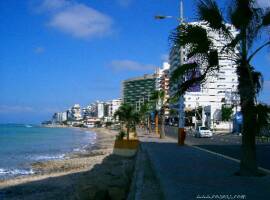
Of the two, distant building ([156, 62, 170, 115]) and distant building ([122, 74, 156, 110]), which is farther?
distant building ([122, 74, 156, 110])

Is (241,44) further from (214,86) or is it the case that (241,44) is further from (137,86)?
(137,86)

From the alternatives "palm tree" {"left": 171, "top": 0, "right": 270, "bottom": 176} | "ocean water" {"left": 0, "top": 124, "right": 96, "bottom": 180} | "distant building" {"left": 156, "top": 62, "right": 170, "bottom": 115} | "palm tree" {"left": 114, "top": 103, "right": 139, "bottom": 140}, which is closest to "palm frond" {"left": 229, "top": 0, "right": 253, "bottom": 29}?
"palm tree" {"left": 171, "top": 0, "right": 270, "bottom": 176}

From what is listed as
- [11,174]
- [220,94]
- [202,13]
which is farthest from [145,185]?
[220,94]

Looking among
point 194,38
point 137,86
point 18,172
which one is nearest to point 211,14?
point 194,38

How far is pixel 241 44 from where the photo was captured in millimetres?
13414

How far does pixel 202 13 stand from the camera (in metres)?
13.3

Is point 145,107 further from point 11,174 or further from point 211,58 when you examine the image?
point 211,58

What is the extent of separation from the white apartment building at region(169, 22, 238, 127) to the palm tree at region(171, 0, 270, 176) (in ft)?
0.65

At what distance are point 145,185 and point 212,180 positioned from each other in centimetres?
169

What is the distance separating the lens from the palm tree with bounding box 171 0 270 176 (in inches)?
520

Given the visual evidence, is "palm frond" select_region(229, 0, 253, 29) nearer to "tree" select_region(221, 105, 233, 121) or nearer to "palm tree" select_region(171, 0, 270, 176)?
"palm tree" select_region(171, 0, 270, 176)

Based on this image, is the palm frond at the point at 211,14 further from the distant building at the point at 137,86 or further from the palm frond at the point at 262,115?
the distant building at the point at 137,86

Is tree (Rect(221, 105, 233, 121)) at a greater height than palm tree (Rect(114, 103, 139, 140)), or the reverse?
tree (Rect(221, 105, 233, 121))

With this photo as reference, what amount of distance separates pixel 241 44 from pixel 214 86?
220 ft
